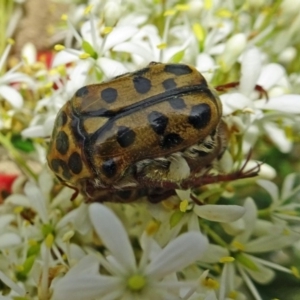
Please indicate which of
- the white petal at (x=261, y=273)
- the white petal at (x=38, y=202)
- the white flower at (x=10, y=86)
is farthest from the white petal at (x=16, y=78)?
the white petal at (x=261, y=273)

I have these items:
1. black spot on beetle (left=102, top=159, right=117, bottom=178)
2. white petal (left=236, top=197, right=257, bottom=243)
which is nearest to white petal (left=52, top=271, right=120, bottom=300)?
black spot on beetle (left=102, top=159, right=117, bottom=178)

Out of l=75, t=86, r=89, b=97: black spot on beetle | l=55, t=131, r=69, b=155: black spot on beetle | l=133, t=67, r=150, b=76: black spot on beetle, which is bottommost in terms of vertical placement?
l=55, t=131, r=69, b=155: black spot on beetle

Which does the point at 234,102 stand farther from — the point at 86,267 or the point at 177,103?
the point at 86,267

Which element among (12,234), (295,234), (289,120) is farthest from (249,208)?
(12,234)

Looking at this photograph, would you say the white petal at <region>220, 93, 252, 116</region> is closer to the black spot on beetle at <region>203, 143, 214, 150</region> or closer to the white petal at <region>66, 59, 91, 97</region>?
the black spot on beetle at <region>203, 143, 214, 150</region>

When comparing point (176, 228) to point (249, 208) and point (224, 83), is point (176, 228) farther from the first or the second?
point (224, 83)

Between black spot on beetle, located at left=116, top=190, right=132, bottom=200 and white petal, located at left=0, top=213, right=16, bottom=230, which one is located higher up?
black spot on beetle, located at left=116, top=190, right=132, bottom=200

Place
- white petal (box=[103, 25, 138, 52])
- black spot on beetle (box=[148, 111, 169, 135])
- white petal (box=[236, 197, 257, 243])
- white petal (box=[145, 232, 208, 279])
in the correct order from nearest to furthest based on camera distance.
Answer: white petal (box=[145, 232, 208, 279]) → black spot on beetle (box=[148, 111, 169, 135]) → white petal (box=[236, 197, 257, 243]) → white petal (box=[103, 25, 138, 52])
